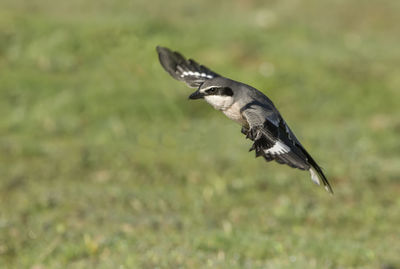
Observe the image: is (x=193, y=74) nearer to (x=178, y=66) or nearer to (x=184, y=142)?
(x=178, y=66)

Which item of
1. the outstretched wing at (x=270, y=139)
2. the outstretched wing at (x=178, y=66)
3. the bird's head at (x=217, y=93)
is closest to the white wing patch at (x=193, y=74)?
the outstretched wing at (x=178, y=66)

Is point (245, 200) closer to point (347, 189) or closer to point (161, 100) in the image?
point (347, 189)

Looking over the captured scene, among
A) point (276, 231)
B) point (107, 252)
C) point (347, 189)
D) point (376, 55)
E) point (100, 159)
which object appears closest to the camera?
point (107, 252)

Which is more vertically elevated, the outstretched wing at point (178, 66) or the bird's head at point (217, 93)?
the outstretched wing at point (178, 66)

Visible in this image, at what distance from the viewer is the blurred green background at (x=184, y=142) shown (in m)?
9.75

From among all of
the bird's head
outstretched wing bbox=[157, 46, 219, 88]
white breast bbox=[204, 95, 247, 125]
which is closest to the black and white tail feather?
white breast bbox=[204, 95, 247, 125]

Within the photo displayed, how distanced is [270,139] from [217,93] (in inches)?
30.2

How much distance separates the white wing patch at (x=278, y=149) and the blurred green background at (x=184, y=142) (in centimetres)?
317

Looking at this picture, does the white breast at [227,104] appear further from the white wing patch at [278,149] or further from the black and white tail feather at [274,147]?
the white wing patch at [278,149]

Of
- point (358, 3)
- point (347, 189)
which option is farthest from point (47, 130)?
point (358, 3)

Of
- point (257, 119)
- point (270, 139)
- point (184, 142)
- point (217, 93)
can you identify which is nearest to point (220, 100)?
point (217, 93)

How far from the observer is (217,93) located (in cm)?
586

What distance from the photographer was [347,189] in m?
13.3

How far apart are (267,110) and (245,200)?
7024 millimetres
